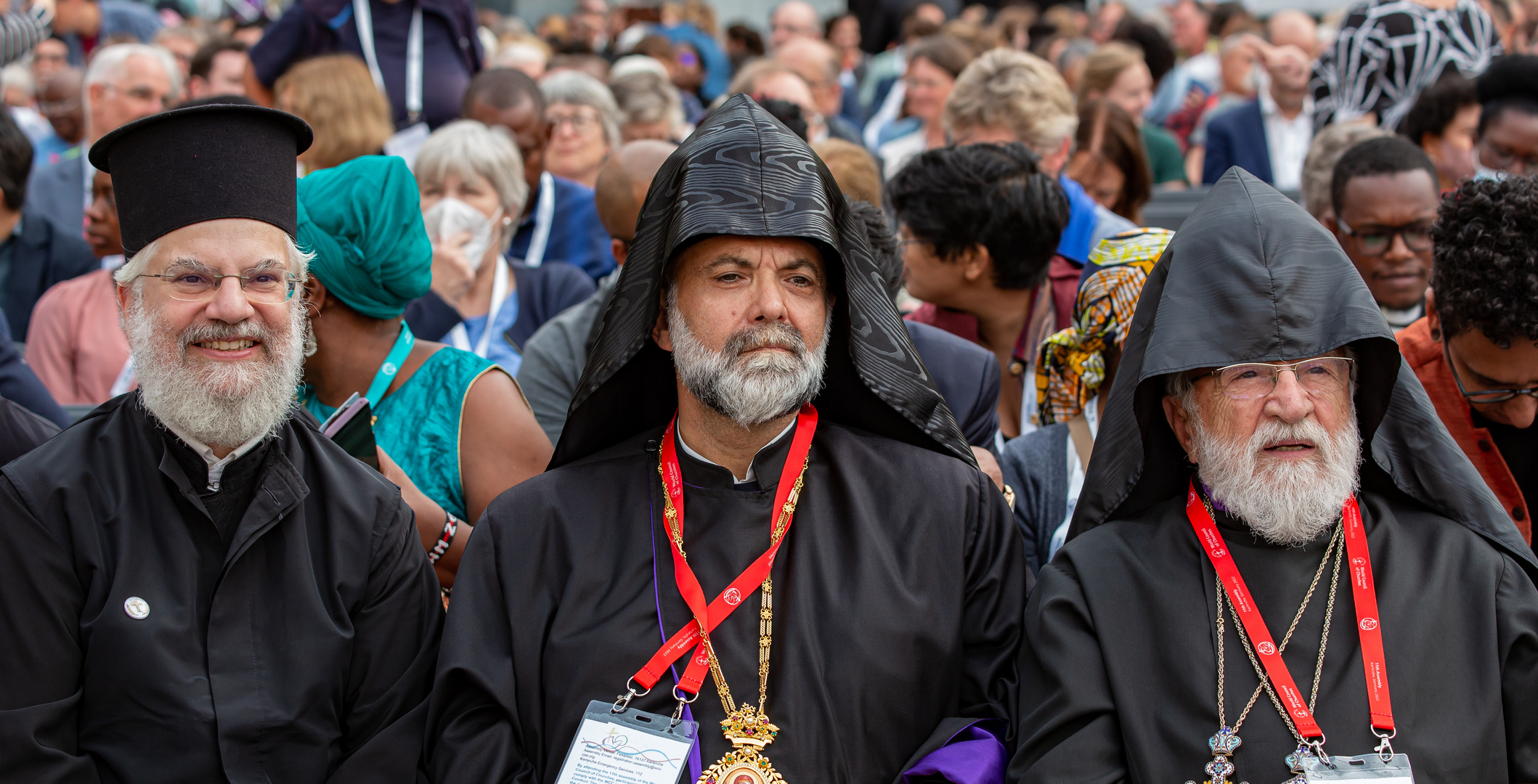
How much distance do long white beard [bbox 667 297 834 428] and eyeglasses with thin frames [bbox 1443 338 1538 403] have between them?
181 cm

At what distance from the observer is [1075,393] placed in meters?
3.88

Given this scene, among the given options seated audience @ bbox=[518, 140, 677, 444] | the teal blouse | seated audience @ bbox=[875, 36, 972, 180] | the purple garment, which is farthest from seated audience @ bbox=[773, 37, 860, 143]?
the purple garment

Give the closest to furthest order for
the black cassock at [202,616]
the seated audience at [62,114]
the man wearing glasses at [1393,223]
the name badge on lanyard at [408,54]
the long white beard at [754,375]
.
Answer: the black cassock at [202,616] < the long white beard at [754,375] < the man wearing glasses at [1393,223] < the name badge on lanyard at [408,54] < the seated audience at [62,114]

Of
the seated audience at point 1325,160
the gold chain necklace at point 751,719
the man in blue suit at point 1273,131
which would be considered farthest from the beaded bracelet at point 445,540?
the man in blue suit at point 1273,131

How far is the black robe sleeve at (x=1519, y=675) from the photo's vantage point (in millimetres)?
2766

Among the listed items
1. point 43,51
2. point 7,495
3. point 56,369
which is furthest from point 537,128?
point 43,51

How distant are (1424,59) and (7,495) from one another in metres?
6.73

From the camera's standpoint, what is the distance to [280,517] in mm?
2871

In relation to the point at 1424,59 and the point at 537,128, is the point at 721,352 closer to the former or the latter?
the point at 537,128

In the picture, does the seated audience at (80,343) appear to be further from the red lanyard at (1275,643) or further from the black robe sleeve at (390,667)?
the red lanyard at (1275,643)

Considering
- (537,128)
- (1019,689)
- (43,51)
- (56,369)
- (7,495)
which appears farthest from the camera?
(43,51)

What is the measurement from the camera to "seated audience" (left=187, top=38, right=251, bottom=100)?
27.2 feet

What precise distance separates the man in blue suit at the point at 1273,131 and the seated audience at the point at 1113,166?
2.36 m

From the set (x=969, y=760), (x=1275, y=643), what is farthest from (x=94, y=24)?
(x=1275, y=643)
